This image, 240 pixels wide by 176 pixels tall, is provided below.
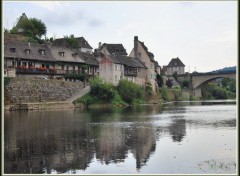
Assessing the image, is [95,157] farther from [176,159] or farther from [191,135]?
[191,135]

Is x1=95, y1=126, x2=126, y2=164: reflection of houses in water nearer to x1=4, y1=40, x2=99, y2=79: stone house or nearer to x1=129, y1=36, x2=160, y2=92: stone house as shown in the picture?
x1=4, y1=40, x2=99, y2=79: stone house

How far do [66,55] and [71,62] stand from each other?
187 centimetres

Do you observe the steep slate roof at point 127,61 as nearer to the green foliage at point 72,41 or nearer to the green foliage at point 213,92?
the green foliage at point 72,41

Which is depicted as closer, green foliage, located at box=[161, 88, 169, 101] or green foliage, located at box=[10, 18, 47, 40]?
green foliage, located at box=[10, 18, 47, 40]

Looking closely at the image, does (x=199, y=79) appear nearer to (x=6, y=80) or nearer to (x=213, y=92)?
(x=213, y=92)

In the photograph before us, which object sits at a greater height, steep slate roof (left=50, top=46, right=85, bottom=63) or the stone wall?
steep slate roof (left=50, top=46, right=85, bottom=63)

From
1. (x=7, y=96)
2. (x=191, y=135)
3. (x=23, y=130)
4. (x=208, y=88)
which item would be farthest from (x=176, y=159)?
(x=208, y=88)

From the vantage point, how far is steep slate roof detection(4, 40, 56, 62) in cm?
6988

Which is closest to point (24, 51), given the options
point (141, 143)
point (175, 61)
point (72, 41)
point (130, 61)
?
point (130, 61)

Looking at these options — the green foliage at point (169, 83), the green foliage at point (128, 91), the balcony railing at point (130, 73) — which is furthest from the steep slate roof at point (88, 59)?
the green foliage at point (169, 83)

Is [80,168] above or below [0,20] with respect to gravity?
below

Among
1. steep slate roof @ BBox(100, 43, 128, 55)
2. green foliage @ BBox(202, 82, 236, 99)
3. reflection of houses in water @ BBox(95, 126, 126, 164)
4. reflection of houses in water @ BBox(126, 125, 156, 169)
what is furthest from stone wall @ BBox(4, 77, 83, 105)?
green foliage @ BBox(202, 82, 236, 99)

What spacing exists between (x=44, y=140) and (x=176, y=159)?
10203 mm

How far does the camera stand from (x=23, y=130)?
32.0 meters
